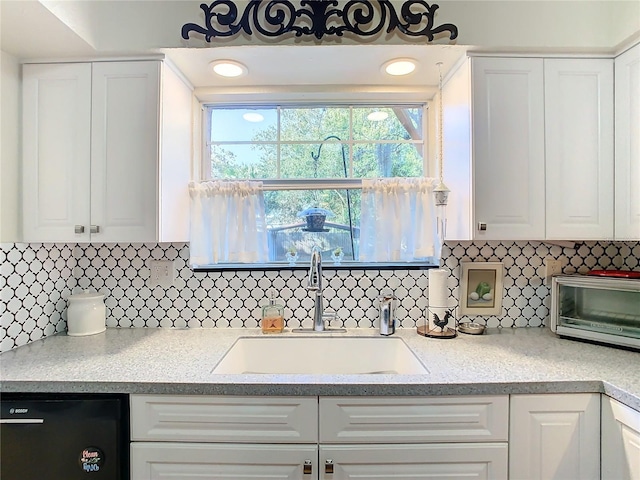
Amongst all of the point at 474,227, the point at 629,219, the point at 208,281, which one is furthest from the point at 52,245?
the point at 629,219

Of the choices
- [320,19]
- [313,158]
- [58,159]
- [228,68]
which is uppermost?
[320,19]

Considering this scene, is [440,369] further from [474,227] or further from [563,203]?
[563,203]

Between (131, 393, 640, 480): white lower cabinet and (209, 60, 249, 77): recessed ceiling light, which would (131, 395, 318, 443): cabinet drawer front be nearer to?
(131, 393, 640, 480): white lower cabinet

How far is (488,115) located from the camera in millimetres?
1477

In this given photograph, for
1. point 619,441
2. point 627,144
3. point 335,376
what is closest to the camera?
point 619,441

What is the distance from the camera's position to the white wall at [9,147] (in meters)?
1.45

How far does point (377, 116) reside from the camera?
6.43ft

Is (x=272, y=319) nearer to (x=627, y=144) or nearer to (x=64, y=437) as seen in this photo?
(x=64, y=437)

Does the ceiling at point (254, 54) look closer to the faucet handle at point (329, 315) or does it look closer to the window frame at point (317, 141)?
the window frame at point (317, 141)

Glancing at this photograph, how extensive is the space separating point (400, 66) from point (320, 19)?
431mm

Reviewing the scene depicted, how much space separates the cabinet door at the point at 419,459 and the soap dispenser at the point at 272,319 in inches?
26.2

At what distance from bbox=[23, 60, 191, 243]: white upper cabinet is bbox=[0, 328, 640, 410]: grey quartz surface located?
0.48 m

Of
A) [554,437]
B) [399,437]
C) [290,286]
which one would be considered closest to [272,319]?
[290,286]

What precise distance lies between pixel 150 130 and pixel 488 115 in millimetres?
1436
